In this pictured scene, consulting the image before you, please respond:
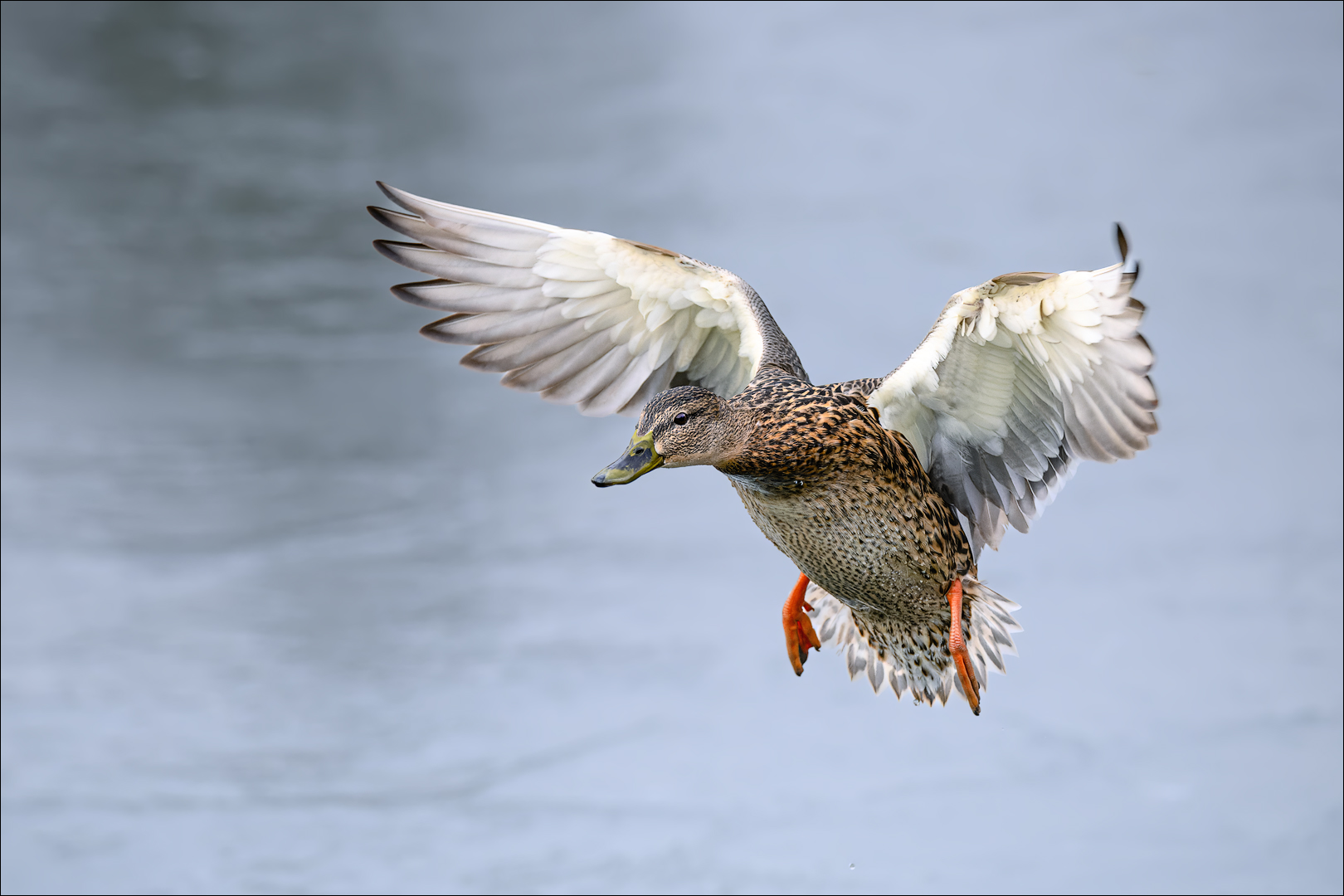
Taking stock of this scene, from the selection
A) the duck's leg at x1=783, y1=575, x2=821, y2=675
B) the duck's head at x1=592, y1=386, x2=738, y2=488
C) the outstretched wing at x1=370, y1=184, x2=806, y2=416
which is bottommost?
the duck's leg at x1=783, y1=575, x2=821, y2=675

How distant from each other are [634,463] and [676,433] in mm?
114

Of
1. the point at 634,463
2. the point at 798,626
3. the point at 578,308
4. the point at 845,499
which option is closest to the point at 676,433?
the point at 634,463

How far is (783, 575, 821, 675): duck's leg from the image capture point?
403 cm

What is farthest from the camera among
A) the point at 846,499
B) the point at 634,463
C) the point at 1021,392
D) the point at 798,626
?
the point at 798,626

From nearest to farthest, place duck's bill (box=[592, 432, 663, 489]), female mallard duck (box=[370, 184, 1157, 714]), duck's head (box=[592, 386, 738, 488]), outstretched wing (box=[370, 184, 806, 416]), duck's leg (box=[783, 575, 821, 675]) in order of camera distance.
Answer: duck's bill (box=[592, 432, 663, 489])
duck's head (box=[592, 386, 738, 488])
female mallard duck (box=[370, 184, 1157, 714])
outstretched wing (box=[370, 184, 806, 416])
duck's leg (box=[783, 575, 821, 675])

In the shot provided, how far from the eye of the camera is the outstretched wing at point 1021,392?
3201 millimetres

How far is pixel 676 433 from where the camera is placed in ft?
10.2

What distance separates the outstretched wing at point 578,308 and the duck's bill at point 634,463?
0.70m

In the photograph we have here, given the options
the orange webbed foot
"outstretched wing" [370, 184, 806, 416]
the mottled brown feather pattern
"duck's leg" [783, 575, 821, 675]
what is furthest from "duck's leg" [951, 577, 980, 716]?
"outstretched wing" [370, 184, 806, 416]

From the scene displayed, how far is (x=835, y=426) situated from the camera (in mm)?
3381

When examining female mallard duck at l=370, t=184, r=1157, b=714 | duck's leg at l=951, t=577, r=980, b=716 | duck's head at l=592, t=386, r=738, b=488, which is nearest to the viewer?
duck's head at l=592, t=386, r=738, b=488

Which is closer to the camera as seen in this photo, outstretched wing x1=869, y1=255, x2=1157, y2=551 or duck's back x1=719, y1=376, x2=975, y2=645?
outstretched wing x1=869, y1=255, x2=1157, y2=551

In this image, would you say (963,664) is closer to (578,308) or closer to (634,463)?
(634,463)

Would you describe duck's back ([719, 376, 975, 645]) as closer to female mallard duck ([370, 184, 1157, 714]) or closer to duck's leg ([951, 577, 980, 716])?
female mallard duck ([370, 184, 1157, 714])
